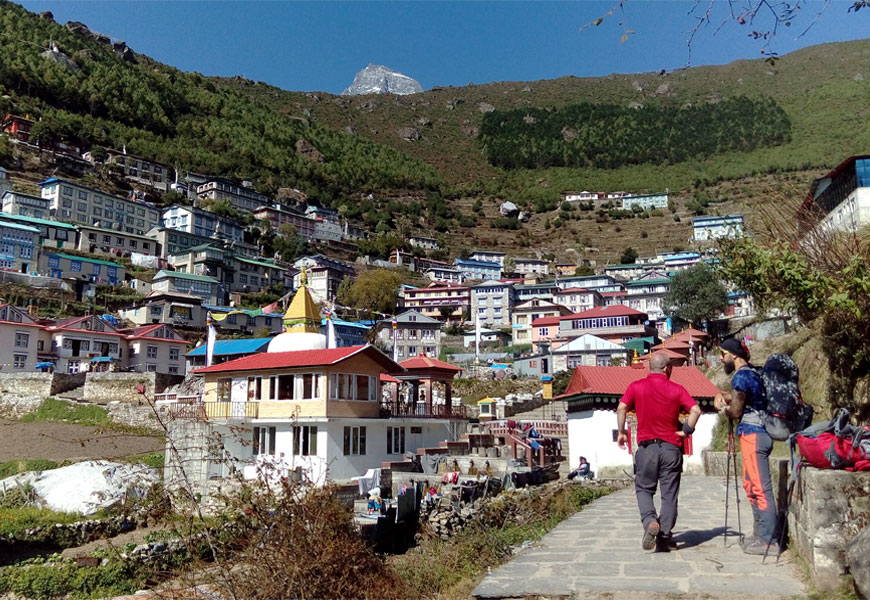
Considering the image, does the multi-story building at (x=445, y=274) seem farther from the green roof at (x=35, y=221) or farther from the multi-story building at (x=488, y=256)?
the green roof at (x=35, y=221)

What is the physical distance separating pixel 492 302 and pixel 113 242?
49090 millimetres

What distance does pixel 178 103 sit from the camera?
167m

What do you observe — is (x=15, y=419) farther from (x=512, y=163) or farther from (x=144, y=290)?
→ (x=512, y=163)

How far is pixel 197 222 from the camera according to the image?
9431 cm

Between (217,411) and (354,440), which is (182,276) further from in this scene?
(354,440)

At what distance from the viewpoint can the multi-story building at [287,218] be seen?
113938mm

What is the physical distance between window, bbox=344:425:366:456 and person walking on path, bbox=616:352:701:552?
61.9 feet

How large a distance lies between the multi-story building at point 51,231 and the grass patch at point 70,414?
3877 cm

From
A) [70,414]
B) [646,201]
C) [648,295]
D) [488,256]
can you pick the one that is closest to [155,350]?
[70,414]

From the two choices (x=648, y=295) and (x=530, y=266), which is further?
(x=530, y=266)

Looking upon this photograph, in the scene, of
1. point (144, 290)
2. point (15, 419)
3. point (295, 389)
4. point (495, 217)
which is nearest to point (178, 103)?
point (495, 217)

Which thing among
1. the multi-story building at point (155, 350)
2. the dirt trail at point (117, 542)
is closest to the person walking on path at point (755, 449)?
the dirt trail at point (117, 542)

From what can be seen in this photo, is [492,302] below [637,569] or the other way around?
the other way around

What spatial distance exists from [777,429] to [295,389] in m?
20.2
